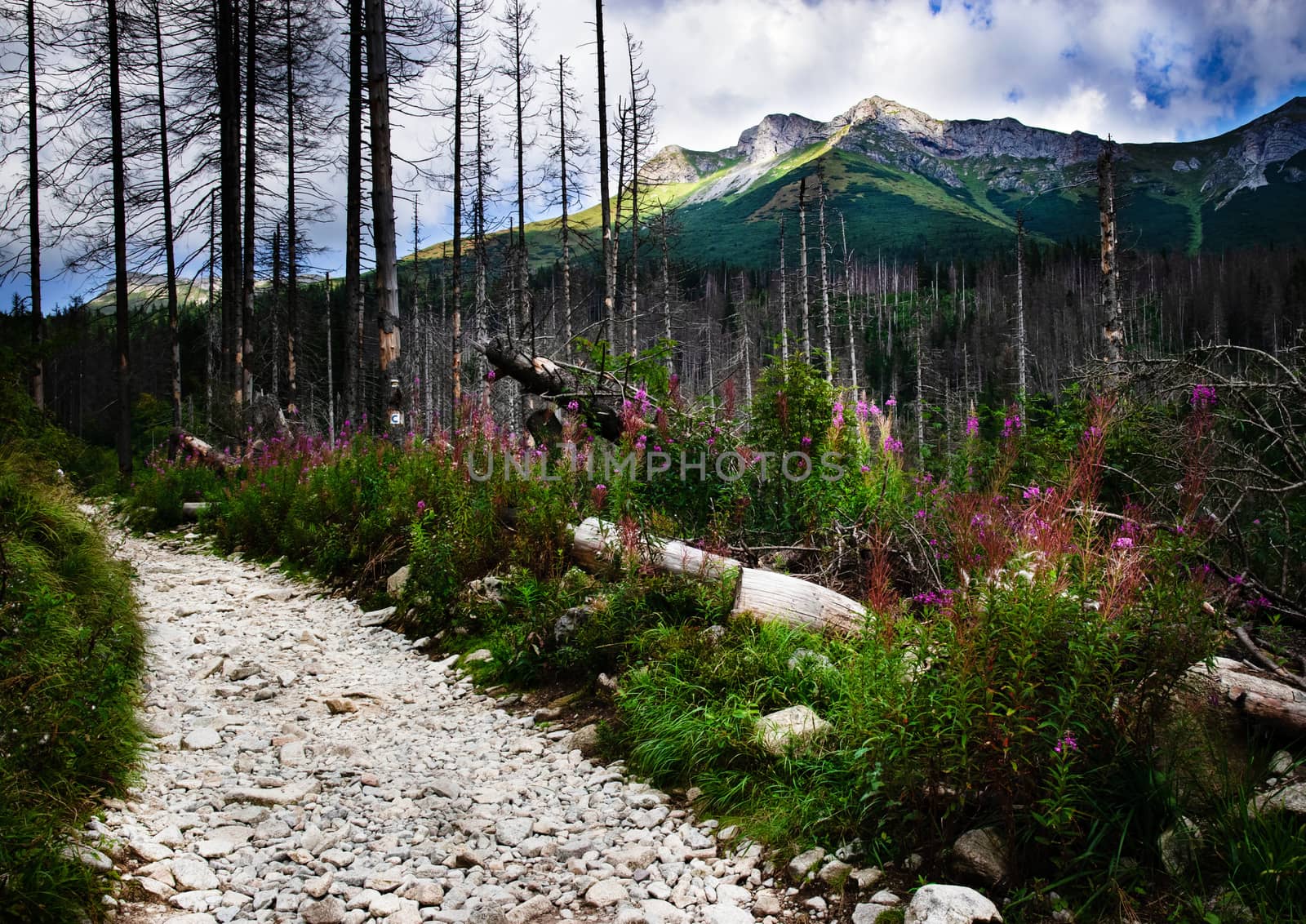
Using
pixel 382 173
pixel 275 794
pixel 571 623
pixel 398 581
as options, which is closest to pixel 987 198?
pixel 382 173

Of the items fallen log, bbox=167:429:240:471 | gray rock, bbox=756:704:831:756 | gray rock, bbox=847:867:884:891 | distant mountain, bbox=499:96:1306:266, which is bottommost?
gray rock, bbox=847:867:884:891

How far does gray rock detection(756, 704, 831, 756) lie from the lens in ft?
10.9

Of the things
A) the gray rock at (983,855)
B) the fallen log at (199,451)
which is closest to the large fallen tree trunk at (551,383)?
the gray rock at (983,855)

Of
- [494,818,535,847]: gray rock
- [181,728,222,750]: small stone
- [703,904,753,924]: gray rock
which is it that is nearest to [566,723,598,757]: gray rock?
[494,818,535,847]: gray rock

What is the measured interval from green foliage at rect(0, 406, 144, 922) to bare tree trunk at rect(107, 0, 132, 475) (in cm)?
1252

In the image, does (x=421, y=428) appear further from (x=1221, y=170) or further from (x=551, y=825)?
(x=1221, y=170)

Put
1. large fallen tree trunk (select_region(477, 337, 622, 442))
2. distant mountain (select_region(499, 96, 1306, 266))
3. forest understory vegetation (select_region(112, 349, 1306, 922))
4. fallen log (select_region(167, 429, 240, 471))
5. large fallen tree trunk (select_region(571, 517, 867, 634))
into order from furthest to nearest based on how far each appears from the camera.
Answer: distant mountain (select_region(499, 96, 1306, 266))
fallen log (select_region(167, 429, 240, 471))
large fallen tree trunk (select_region(477, 337, 622, 442))
large fallen tree trunk (select_region(571, 517, 867, 634))
forest understory vegetation (select_region(112, 349, 1306, 922))

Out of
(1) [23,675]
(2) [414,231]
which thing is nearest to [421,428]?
(1) [23,675]

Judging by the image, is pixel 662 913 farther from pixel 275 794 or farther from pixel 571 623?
pixel 571 623

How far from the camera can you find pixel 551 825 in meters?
3.28

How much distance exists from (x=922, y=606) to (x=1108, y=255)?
35.1 feet

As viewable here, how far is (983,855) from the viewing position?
2.52 metres

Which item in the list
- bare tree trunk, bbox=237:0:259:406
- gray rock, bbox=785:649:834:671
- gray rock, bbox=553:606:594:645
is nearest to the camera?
gray rock, bbox=785:649:834:671

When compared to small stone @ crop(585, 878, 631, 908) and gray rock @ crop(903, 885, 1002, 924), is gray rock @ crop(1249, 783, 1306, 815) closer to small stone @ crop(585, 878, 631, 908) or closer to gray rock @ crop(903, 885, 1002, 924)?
gray rock @ crop(903, 885, 1002, 924)
